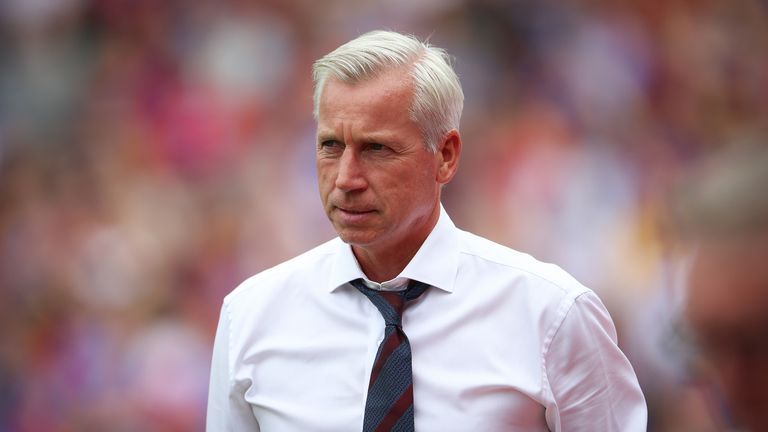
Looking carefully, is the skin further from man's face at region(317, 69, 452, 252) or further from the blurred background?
the blurred background

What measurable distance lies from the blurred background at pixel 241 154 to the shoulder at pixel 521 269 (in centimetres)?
167

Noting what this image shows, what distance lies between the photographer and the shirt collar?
2.34 metres

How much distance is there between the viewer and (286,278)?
248 centimetres

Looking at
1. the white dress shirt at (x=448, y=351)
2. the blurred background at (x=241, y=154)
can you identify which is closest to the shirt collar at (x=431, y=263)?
the white dress shirt at (x=448, y=351)

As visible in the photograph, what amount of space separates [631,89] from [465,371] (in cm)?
235

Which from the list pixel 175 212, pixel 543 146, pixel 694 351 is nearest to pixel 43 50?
pixel 175 212

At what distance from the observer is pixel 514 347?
223 centimetres

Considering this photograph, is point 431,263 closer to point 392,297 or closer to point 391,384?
point 392,297

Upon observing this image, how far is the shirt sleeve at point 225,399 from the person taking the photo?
2420mm

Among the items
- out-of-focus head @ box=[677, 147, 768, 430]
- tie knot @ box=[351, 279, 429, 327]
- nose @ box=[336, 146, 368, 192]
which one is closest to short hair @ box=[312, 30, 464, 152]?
nose @ box=[336, 146, 368, 192]

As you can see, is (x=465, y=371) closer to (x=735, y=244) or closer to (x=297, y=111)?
(x=735, y=244)

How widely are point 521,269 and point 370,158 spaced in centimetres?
42

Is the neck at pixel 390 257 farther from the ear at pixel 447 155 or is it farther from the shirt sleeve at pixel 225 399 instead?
the shirt sleeve at pixel 225 399

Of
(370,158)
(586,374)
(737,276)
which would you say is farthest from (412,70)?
(737,276)
